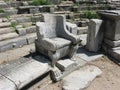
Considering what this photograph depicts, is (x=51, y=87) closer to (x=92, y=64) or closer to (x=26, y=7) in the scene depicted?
(x=92, y=64)

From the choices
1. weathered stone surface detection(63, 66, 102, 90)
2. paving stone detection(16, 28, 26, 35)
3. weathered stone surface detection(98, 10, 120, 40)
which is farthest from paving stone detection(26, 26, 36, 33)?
weathered stone surface detection(63, 66, 102, 90)

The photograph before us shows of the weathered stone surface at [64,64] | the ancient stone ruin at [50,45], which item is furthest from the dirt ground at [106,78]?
the weathered stone surface at [64,64]

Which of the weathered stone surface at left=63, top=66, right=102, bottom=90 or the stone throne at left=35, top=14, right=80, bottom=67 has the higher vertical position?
the stone throne at left=35, top=14, right=80, bottom=67

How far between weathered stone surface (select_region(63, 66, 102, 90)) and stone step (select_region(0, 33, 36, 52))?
2136 millimetres

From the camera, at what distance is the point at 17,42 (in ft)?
19.7

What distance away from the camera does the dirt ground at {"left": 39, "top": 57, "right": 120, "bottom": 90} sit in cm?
442

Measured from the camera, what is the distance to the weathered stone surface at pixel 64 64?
467 cm

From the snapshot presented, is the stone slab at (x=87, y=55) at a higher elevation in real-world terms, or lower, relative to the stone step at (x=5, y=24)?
lower

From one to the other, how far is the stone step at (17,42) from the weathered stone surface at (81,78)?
2136 mm

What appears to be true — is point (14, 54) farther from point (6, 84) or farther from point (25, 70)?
point (6, 84)

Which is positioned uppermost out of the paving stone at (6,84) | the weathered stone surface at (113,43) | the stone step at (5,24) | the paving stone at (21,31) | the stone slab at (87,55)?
the stone step at (5,24)

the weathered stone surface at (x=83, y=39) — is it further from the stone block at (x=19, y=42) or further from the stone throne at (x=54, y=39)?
the stone block at (x=19, y=42)

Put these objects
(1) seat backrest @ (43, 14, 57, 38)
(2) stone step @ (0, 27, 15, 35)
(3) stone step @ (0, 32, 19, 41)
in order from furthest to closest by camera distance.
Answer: (2) stone step @ (0, 27, 15, 35), (3) stone step @ (0, 32, 19, 41), (1) seat backrest @ (43, 14, 57, 38)

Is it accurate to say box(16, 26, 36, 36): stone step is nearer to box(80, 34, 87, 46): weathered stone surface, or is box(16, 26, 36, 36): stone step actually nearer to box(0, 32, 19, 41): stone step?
box(0, 32, 19, 41): stone step
